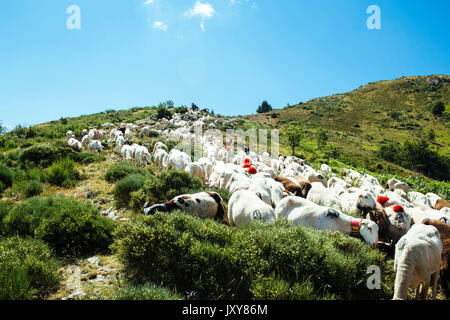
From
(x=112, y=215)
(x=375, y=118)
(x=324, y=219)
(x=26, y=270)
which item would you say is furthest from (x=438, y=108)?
(x=26, y=270)

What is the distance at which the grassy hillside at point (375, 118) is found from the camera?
6234cm

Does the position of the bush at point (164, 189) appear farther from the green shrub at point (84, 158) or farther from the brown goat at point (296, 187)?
→ the green shrub at point (84, 158)

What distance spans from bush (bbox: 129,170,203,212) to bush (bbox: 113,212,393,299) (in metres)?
4.07

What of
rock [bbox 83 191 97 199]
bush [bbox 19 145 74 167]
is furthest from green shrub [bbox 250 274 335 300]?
bush [bbox 19 145 74 167]

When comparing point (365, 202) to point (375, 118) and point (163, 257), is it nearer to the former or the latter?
point (163, 257)

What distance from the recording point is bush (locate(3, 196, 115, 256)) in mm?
6055

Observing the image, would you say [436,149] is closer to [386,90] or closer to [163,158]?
[386,90]

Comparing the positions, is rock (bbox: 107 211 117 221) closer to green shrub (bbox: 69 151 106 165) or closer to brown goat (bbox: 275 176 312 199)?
brown goat (bbox: 275 176 312 199)

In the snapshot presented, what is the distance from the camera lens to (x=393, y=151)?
5909 cm

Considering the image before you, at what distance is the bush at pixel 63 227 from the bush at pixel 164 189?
2.31 m

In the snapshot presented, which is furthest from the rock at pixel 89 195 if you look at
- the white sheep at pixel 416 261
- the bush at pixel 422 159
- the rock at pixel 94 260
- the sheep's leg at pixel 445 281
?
the bush at pixel 422 159

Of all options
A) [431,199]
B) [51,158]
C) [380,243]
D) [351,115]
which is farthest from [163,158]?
[351,115]
